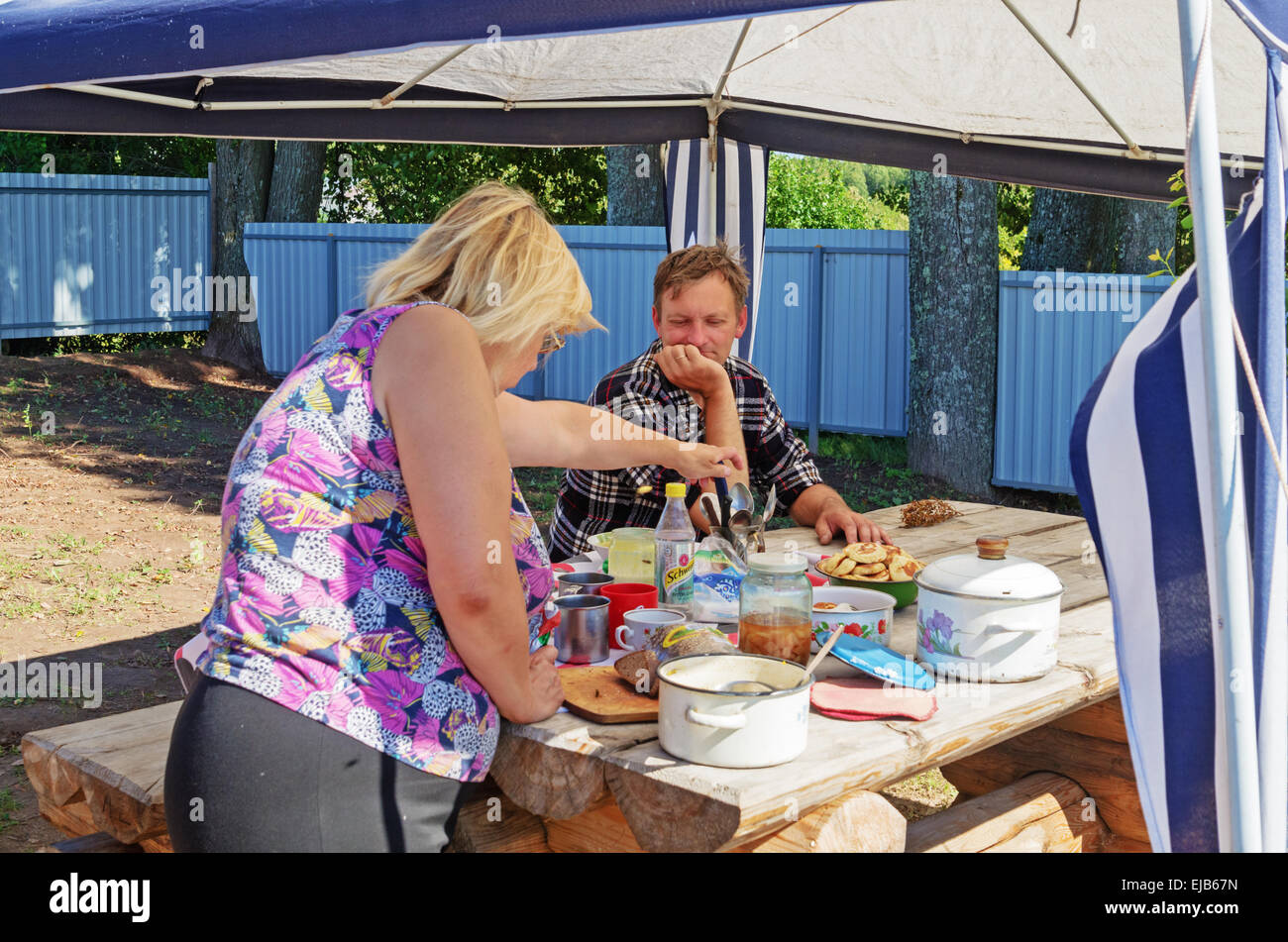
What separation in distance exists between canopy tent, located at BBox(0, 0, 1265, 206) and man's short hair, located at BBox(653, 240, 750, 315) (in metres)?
0.70

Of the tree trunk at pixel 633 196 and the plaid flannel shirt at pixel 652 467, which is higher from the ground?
the tree trunk at pixel 633 196

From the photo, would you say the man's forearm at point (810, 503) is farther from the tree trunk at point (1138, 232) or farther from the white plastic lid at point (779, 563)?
the tree trunk at point (1138, 232)

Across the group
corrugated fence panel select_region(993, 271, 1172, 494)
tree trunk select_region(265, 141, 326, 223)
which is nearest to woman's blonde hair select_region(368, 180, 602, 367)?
corrugated fence panel select_region(993, 271, 1172, 494)

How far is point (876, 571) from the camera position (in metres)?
2.74

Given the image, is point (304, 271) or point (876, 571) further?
point (304, 271)

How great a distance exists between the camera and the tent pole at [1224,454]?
1.64 meters

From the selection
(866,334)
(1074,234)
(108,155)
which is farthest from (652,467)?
(108,155)

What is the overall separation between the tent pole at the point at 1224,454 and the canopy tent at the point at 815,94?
210cm

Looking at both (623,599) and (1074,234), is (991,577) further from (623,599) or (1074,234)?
(1074,234)

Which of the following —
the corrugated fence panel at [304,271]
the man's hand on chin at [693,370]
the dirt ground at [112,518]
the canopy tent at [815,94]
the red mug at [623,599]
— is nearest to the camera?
the red mug at [623,599]

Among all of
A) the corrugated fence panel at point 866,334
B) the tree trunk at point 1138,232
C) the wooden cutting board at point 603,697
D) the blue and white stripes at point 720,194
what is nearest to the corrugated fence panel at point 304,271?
the corrugated fence panel at point 866,334

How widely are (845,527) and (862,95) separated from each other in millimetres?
2046
